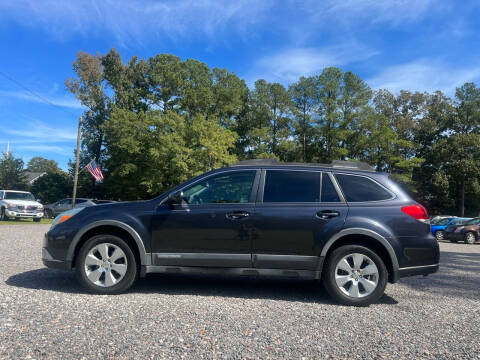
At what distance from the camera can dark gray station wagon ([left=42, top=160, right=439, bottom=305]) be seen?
478 cm

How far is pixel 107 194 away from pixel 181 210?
43335 millimetres

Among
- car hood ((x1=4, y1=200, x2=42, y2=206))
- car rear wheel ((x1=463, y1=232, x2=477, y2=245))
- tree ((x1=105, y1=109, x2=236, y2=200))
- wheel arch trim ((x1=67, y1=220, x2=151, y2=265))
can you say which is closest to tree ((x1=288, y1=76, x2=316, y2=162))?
tree ((x1=105, y1=109, x2=236, y2=200))

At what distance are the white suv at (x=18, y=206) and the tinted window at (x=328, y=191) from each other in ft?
70.1


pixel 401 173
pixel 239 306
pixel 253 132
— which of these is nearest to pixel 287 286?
pixel 239 306

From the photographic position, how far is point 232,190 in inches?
206

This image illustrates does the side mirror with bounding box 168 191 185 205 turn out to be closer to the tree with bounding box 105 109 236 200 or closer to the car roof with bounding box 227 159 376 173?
the car roof with bounding box 227 159 376 173

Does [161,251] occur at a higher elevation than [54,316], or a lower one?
higher

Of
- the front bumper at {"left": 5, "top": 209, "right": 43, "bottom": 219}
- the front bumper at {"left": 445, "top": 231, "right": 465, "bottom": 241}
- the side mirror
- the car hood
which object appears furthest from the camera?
the car hood

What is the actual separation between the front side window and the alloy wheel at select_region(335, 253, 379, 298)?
1.52 metres

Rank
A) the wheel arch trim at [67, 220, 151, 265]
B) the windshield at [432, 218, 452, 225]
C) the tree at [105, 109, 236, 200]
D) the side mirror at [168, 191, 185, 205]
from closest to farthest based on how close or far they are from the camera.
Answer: the wheel arch trim at [67, 220, 151, 265]
the side mirror at [168, 191, 185, 205]
the windshield at [432, 218, 452, 225]
the tree at [105, 109, 236, 200]

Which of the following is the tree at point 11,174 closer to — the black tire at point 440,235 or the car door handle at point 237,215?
the black tire at point 440,235

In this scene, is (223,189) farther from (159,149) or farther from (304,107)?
(304,107)

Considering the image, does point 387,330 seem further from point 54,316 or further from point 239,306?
point 54,316

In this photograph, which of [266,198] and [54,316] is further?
[266,198]
